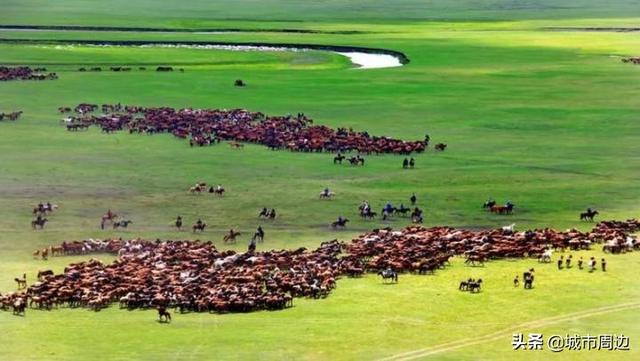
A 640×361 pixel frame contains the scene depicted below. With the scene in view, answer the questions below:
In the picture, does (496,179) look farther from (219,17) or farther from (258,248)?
(219,17)

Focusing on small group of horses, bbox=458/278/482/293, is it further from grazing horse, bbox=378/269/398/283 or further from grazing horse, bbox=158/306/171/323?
grazing horse, bbox=158/306/171/323

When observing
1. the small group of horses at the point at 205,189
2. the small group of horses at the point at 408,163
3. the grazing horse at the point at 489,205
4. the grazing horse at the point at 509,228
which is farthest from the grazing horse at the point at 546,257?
the small group of horses at the point at 408,163

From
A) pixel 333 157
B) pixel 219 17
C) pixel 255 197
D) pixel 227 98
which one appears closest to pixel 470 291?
pixel 255 197

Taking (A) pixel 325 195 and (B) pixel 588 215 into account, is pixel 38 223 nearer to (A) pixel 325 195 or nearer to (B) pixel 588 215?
(A) pixel 325 195

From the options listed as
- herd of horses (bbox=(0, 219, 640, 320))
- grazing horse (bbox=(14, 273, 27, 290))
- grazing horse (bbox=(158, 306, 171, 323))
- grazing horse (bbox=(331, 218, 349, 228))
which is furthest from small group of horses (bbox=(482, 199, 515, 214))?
grazing horse (bbox=(14, 273, 27, 290))

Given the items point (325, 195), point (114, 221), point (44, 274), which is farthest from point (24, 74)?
point (44, 274)
